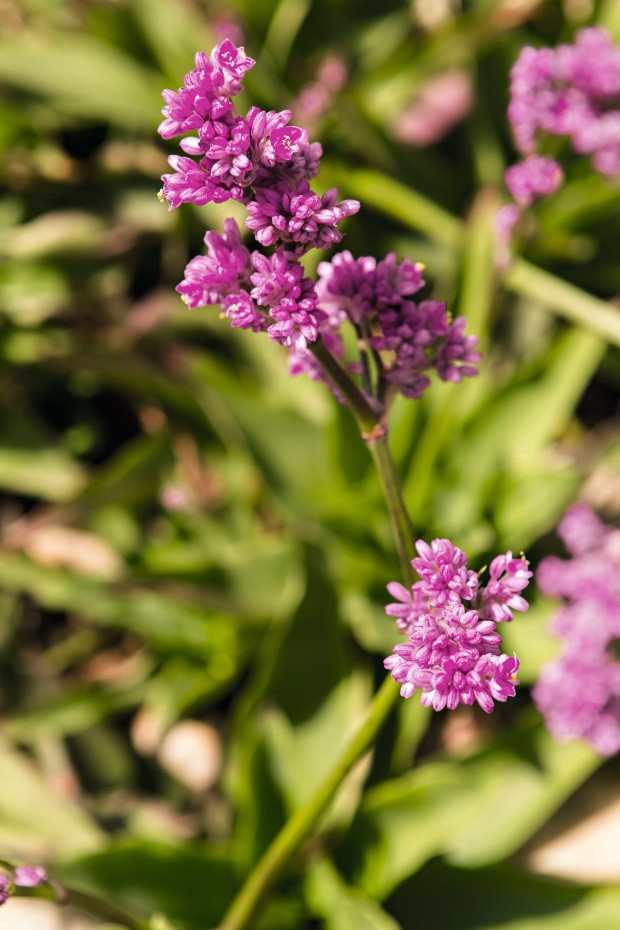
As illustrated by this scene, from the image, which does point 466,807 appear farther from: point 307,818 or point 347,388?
point 347,388

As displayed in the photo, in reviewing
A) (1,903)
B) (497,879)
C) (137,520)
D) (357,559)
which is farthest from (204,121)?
(137,520)

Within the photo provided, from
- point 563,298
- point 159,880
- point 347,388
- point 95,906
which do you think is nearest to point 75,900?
point 95,906

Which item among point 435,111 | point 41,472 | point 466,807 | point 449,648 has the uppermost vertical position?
point 435,111

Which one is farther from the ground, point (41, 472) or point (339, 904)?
point (41, 472)

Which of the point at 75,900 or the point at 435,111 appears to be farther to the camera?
the point at 435,111

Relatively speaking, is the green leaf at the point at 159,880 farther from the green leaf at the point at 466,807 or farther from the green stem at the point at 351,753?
the green leaf at the point at 466,807

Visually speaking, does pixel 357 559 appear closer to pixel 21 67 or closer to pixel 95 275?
pixel 95 275

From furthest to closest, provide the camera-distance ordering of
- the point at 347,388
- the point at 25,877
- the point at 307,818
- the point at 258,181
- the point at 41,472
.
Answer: the point at 41,472, the point at 307,818, the point at 25,877, the point at 347,388, the point at 258,181

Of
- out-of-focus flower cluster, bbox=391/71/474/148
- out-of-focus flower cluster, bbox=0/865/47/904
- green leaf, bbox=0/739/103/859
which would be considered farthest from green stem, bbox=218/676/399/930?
out-of-focus flower cluster, bbox=391/71/474/148
